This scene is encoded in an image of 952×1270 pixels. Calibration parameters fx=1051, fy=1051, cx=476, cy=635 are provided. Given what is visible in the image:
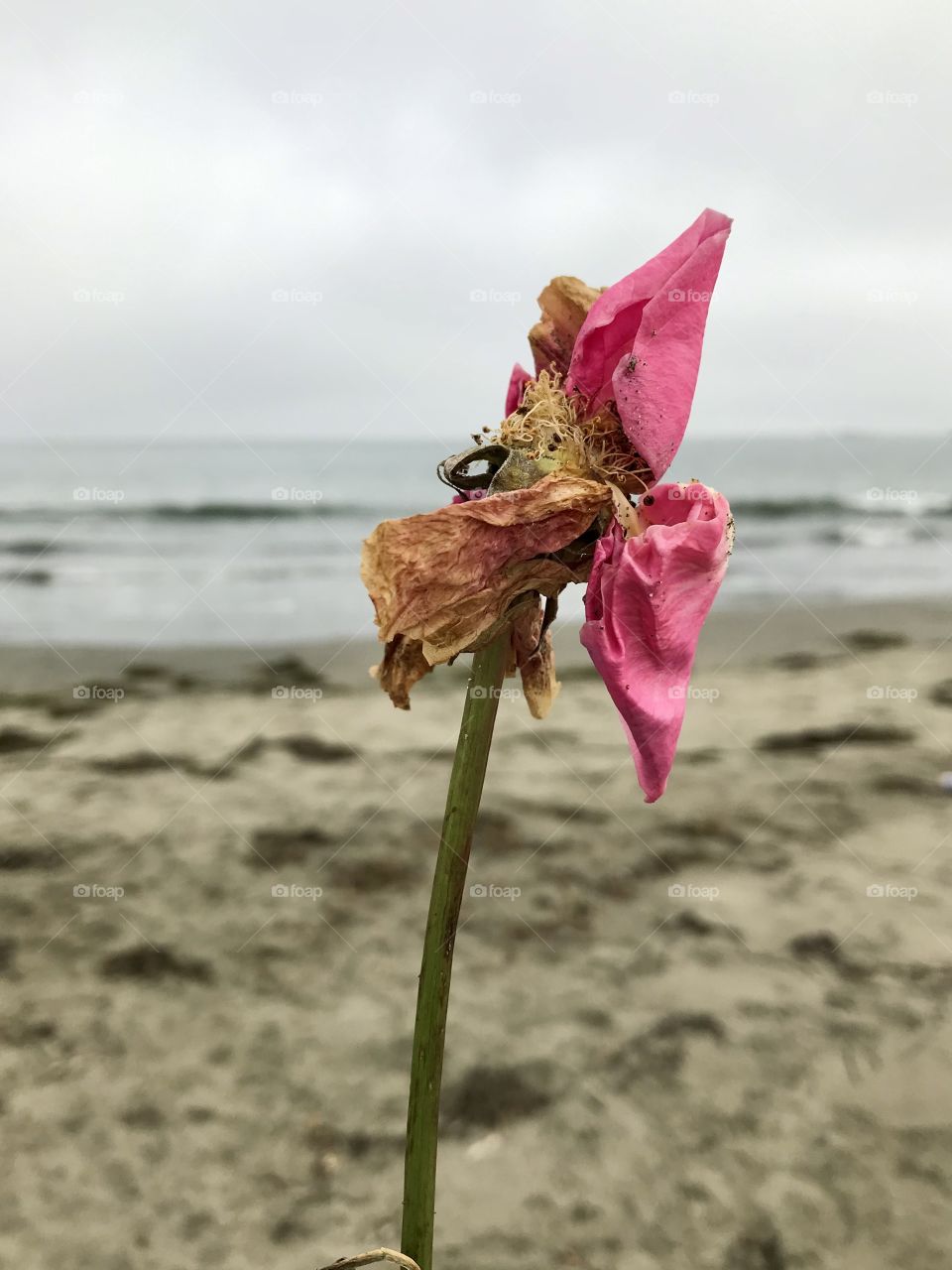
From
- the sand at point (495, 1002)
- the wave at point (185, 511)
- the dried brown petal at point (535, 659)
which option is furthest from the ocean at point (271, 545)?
the dried brown petal at point (535, 659)

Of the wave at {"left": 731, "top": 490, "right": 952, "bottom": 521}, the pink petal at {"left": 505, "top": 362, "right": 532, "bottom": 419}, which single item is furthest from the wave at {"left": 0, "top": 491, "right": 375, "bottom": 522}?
the pink petal at {"left": 505, "top": 362, "right": 532, "bottom": 419}

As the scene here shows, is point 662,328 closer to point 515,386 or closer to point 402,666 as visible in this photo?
point 515,386

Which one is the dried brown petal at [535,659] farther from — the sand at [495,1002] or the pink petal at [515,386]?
the sand at [495,1002]

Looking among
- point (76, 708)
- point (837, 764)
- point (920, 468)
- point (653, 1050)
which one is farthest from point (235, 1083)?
point (920, 468)

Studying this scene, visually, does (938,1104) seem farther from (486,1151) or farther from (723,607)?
(723,607)

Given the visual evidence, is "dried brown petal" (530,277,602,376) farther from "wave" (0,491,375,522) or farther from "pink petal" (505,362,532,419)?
"wave" (0,491,375,522)

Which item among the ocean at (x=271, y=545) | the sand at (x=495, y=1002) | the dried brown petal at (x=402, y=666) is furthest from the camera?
the ocean at (x=271, y=545)

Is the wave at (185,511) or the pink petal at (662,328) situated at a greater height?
the pink petal at (662,328)

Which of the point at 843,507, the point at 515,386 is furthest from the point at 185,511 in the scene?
the point at 515,386

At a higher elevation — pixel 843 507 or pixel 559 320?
pixel 559 320
